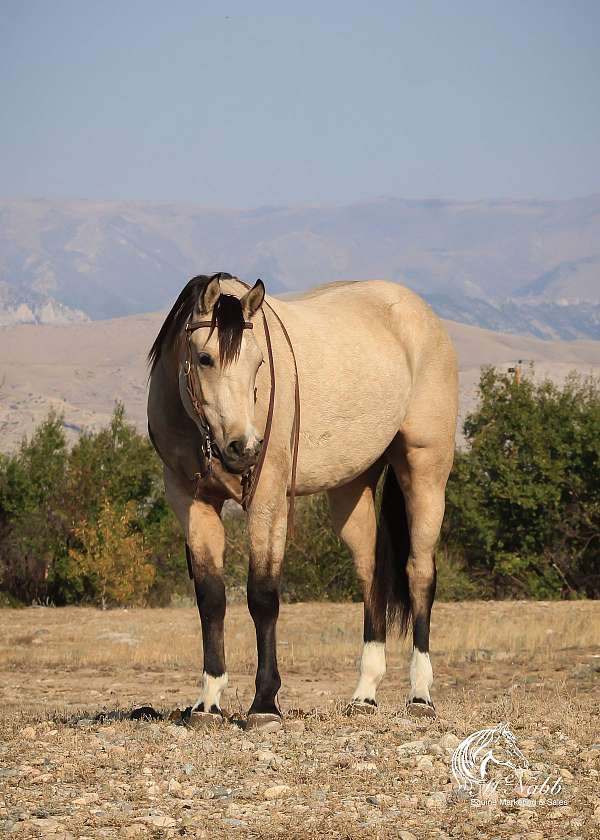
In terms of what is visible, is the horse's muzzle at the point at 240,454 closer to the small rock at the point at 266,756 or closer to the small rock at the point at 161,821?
the small rock at the point at 266,756

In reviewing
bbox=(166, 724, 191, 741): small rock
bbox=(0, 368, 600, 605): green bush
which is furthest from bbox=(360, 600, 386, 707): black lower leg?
bbox=(0, 368, 600, 605): green bush

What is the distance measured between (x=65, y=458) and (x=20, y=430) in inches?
3695

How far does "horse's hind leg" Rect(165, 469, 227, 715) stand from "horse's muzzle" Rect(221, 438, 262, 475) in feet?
2.73

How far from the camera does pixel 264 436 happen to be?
703cm

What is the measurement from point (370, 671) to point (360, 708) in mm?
543

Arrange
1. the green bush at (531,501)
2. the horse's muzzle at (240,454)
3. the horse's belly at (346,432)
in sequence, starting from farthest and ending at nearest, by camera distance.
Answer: the green bush at (531,501) < the horse's belly at (346,432) < the horse's muzzle at (240,454)

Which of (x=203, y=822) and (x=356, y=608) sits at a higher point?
(x=203, y=822)

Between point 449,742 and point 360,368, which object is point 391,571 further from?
point 449,742

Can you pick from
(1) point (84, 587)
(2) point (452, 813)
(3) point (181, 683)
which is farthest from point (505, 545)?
(2) point (452, 813)

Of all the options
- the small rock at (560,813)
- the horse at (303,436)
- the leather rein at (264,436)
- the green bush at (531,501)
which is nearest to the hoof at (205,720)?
the horse at (303,436)

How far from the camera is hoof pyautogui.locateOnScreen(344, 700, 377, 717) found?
7.72 metres

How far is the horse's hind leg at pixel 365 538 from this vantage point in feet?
27.7

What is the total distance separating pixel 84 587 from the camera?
36844 millimetres

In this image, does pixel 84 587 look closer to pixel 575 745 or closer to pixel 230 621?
pixel 230 621
